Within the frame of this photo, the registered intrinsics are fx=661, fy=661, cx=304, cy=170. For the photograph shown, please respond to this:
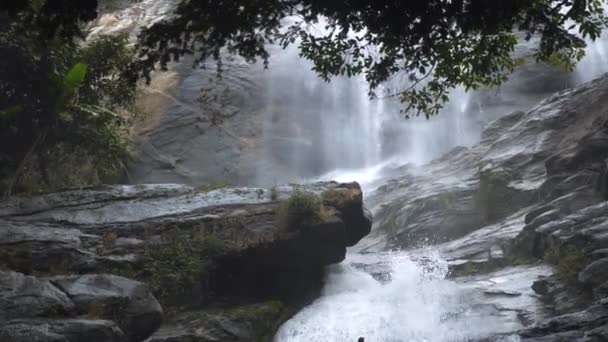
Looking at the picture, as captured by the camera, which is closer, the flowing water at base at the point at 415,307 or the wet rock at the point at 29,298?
the wet rock at the point at 29,298

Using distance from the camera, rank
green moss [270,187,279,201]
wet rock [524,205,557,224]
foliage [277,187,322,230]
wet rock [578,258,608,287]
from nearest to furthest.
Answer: wet rock [578,258,608,287] → foliage [277,187,322,230] → green moss [270,187,279,201] → wet rock [524,205,557,224]

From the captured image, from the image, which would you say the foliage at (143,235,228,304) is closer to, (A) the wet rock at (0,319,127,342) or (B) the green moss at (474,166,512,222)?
(A) the wet rock at (0,319,127,342)

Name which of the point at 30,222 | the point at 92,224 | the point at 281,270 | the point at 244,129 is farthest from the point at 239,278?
the point at 244,129

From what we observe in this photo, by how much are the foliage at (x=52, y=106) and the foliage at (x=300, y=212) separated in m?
4.71

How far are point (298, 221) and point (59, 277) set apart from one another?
15.8 ft

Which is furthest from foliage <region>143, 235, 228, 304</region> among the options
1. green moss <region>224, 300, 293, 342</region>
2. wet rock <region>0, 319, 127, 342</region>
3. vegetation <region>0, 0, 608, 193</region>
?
vegetation <region>0, 0, 608, 193</region>

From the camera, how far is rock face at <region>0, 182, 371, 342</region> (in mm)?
9812

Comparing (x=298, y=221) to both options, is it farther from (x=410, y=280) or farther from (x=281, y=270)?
(x=410, y=280)

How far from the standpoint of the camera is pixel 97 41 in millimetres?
17891

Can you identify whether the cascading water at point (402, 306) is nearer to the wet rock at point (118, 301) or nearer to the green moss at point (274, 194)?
the green moss at point (274, 194)

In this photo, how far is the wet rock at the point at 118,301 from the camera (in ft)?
32.5

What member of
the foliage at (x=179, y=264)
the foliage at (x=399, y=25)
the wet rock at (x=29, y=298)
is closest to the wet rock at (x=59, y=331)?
the wet rock at (x=29, y=298)

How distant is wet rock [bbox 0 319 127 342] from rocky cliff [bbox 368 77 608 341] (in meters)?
5.86

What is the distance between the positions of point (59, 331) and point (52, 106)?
834cm
